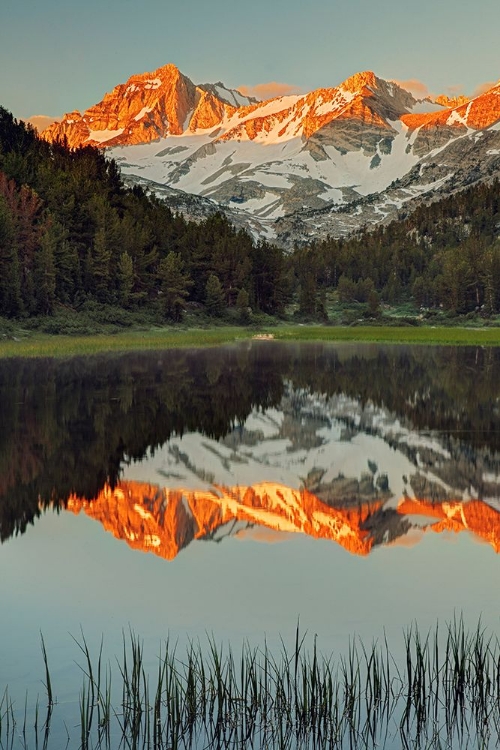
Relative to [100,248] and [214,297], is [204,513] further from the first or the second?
[214,297]

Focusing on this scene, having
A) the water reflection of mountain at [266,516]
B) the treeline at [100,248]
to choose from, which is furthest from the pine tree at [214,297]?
the water reflection of mountain at [266,516]

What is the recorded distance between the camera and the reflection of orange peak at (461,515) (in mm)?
14969

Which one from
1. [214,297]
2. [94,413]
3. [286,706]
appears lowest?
Answer: [286,706]

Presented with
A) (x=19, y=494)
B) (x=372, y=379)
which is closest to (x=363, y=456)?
(x=19, y=494)

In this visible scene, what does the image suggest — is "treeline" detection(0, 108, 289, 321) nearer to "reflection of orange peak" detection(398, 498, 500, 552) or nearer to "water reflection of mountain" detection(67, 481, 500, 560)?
"water reflection of mountain" detection(67, 481, 500, 560)

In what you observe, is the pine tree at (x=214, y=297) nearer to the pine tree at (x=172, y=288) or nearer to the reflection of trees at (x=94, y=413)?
the pine tree at (x=172, y=288)

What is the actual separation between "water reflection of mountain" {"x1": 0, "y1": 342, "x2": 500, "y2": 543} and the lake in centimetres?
12

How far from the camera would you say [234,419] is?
29.8 m

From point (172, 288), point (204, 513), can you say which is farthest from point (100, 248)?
point (204, 513)

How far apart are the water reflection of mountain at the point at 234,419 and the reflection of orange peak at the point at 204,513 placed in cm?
66

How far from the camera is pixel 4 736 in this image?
25.6 feet

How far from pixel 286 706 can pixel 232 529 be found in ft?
22.8

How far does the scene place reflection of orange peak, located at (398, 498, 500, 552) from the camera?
14969mm

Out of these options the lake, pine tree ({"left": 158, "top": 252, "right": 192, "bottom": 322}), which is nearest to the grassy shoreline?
pine tree ({"left": 158, "top": 252, "right": 192, "bottom": 322})
